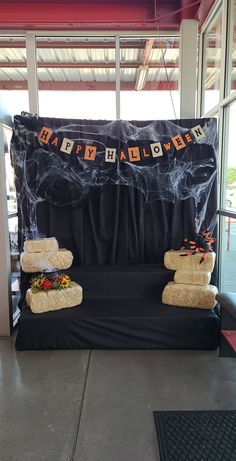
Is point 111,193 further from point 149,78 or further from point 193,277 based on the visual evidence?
point 149,78

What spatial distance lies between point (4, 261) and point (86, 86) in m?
2.39

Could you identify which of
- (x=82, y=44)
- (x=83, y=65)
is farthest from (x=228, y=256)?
(x=82, y=44)

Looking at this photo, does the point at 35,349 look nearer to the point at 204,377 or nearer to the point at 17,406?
the point at 17,406

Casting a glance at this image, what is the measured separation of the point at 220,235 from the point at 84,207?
60.3 inches

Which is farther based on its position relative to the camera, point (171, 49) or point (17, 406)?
point (171, 49)

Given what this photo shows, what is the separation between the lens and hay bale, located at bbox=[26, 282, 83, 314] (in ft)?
9.09

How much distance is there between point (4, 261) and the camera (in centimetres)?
297

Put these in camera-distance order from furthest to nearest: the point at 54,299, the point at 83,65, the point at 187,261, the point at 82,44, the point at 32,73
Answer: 1. the point at 83,65
2. the point at 82,44
3. the point at 32,73
4. the point at 187,261
5. the point at 54,299

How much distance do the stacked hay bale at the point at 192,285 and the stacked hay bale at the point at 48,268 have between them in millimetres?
864

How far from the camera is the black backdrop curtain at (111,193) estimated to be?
10.6 ft

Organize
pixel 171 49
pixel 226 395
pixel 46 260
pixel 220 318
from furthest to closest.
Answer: pixel 171 49 < pixel 46 260 < pixel 220 318 < pixel 226 395

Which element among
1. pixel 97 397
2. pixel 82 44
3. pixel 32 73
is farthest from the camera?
pixel 82 44

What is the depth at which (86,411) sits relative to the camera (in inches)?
78.0

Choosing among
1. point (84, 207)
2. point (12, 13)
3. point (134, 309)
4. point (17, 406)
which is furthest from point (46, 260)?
point (12, 13)
